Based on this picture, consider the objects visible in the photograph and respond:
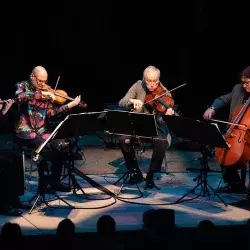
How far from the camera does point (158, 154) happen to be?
614 cm

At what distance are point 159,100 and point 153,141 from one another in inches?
18.7

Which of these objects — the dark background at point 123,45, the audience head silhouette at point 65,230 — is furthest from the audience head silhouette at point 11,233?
the dark background at point 123,45

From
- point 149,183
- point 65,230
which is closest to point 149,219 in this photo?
point 65,230

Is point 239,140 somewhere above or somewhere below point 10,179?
above

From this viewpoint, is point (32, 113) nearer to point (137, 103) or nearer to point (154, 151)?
point (137, 103)

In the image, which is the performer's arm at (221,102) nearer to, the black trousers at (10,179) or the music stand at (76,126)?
the music stand at (76,126)

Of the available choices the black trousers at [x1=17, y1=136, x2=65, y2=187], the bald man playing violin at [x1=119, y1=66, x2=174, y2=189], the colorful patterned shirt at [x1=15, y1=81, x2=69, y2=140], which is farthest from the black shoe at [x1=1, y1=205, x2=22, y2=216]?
the bald man playing violin at [x1=119, y1=66, x2=174, y2=189]

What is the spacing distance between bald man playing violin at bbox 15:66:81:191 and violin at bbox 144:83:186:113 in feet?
2.80

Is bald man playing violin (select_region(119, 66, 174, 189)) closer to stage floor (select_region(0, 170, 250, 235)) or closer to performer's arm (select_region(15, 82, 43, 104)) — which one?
stage floor (select_region(0, 170, 250, 235))

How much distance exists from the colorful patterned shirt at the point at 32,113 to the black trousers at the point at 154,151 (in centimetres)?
80

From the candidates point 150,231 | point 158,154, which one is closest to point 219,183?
point 158,154

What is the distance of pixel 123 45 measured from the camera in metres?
9.30

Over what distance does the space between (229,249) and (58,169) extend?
293 centimetres

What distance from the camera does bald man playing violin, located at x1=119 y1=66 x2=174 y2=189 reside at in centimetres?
609
